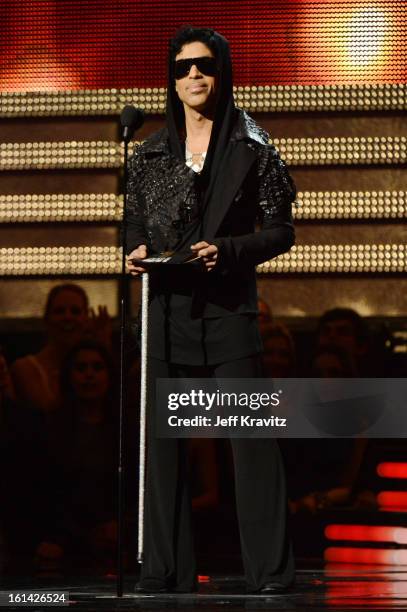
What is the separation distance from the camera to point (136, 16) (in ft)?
16.6

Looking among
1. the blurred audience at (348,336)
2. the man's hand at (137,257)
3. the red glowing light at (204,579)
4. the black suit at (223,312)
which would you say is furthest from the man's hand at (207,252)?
the blurred audience at (348,336)

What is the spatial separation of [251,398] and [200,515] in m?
1.71

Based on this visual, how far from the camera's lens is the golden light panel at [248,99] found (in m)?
5.31

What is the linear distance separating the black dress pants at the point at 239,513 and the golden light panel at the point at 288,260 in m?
2.03

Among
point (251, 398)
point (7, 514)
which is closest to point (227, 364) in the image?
point (251, 398)

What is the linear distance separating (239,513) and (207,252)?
700mm

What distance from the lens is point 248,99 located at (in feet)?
17.3

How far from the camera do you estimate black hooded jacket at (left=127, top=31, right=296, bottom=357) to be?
11.1 ft

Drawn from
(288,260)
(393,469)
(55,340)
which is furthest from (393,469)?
(55,340)

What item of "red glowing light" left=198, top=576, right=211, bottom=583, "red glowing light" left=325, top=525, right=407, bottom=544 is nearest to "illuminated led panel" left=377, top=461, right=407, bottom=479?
"red glowing light" left=325, top=525, right=407, bottom=544

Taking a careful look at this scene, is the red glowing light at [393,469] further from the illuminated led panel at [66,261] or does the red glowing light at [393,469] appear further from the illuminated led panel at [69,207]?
the illuminated led panel at [69,207]

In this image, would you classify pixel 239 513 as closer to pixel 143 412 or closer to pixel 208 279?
pixel 143 412

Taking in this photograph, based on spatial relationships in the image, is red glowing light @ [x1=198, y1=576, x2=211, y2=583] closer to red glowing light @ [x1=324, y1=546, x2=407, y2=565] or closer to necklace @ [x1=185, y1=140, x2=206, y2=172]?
red glowing light @ [x1=324, y1=546, x2=407, y2=565]

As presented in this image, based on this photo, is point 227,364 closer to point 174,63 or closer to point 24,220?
point 174,63
